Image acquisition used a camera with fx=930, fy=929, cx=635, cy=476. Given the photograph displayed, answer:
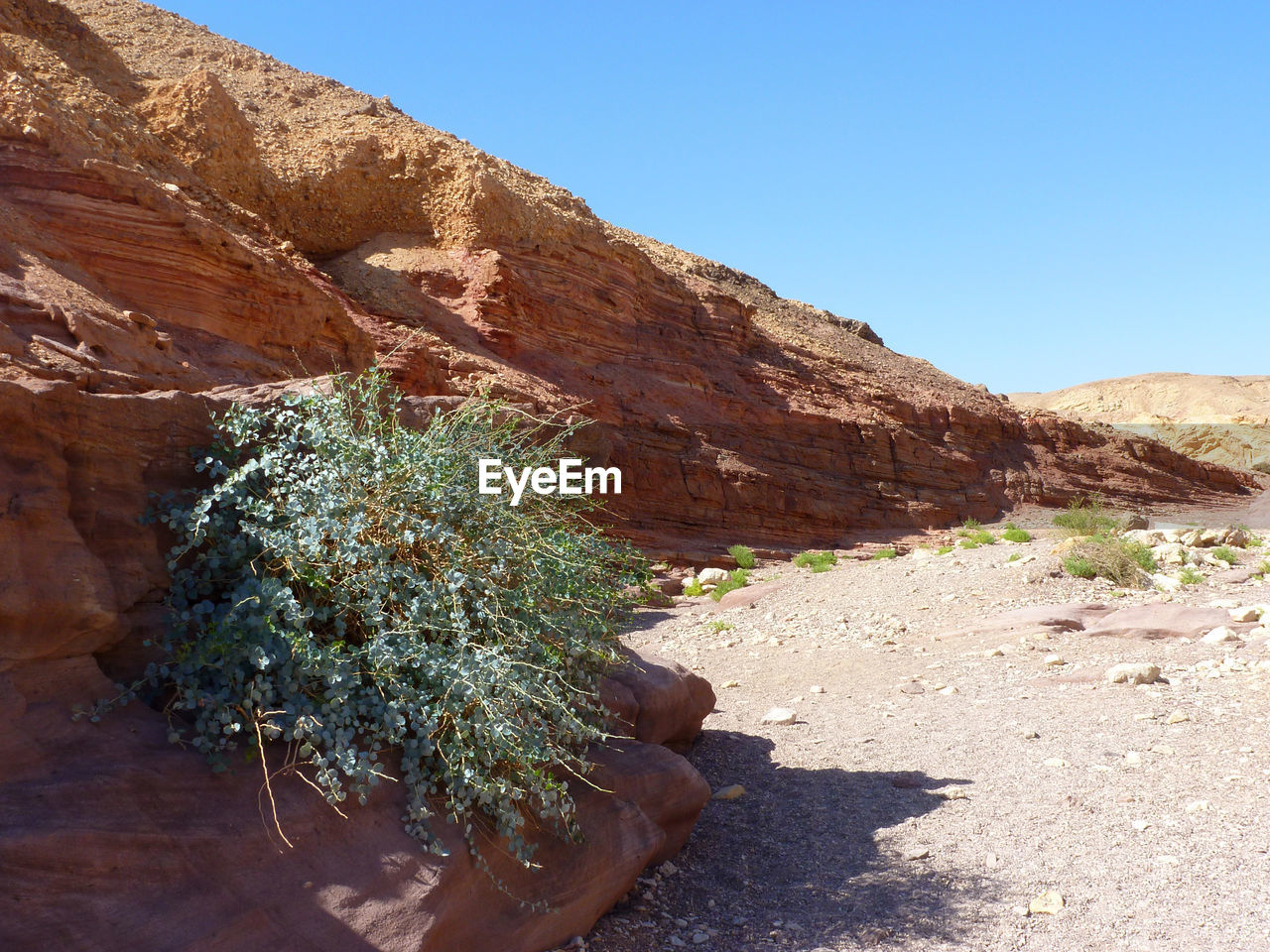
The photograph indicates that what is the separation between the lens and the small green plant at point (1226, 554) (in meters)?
12.4

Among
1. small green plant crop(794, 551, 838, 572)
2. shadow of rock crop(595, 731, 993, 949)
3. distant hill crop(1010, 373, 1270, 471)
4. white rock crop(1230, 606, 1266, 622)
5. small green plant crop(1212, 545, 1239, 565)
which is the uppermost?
distant hill crop(1010, 373, 1270, 471)

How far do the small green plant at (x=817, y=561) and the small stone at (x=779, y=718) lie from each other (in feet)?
33.4

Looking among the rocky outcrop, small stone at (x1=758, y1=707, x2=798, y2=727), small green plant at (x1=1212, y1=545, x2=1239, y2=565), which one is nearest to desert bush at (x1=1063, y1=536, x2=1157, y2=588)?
small green plant at (x1=1212, y1=545, x2=1239, y2=565)

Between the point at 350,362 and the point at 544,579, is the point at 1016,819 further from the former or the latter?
the point at 350,362

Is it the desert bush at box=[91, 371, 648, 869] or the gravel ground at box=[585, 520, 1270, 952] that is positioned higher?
the desert bush at box=[91, 371, 648, 869]

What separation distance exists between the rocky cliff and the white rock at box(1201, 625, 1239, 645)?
541 centimetres

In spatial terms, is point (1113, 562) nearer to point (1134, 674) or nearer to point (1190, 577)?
point (1190, 577)

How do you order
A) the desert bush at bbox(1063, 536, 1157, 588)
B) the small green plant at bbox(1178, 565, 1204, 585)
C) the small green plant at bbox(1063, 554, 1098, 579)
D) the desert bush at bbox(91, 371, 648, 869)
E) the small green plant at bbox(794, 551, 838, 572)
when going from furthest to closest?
the small green plant at bbox(794, 551, 838, 572), the small green plant at bbox(1063, 554, 1098, 579), the desert bush at bbox(1063, 536, 1157, 588), the small green plant at bbox(1178, 565, 1204, 585), the desert bush at bbox(91, 371, 648, 869)

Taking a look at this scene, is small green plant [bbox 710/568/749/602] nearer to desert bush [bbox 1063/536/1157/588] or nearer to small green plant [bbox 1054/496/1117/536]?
desert bush [bbox 1063/536/1157/588]

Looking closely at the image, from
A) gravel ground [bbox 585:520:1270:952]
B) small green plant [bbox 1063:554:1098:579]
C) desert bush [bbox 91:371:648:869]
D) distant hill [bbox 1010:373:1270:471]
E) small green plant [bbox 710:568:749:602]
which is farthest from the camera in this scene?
distant hill [bbox 1010:373:1270:471]

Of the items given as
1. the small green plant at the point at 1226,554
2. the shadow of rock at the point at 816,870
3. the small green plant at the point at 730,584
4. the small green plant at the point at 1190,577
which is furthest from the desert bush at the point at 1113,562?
the shadow of rock at the point at 816,870

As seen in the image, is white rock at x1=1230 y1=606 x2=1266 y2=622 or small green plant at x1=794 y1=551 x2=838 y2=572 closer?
white rock at x1=1230 y1=606 x2=1266 y2=622

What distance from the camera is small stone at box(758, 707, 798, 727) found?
7.14 metres

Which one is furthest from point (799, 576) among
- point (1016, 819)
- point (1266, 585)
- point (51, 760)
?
point (51, 760)
